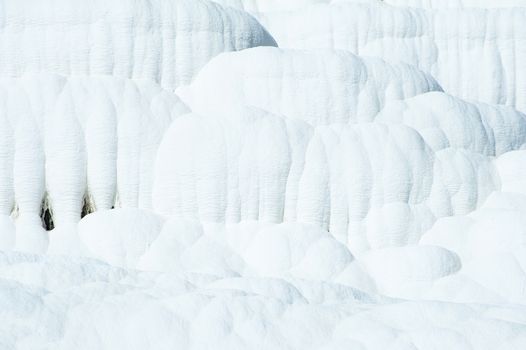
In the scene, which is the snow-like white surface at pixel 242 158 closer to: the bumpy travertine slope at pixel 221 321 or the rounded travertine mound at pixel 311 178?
the rounded travertine mound at pixel 311 178

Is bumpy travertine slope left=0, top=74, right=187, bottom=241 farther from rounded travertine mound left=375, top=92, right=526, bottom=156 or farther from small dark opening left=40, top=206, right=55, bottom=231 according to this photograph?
rounded travertine mound left=375, top=92, right=526, bottom=156

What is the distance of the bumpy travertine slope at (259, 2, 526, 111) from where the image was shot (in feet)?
33.7

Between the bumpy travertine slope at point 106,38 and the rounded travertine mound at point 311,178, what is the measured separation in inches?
40.9

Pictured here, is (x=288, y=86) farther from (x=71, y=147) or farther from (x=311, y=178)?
(x=71, y=147)

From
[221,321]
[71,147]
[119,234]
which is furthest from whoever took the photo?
[71,147]

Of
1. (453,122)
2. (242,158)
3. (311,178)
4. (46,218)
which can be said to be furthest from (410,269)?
(46,218)

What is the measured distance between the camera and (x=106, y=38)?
8.58 meters

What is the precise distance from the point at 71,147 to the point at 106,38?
1.45 metres

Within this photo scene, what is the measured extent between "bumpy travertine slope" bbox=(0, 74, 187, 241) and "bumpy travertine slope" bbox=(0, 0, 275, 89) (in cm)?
43

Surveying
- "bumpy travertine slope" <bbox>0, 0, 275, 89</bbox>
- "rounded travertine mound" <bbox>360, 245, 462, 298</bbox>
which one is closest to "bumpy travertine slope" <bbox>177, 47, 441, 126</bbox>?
"bumpy travertine slope" <bbox>0, 0, 275, 89</bbox>

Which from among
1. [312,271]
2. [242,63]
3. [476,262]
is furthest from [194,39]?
[476,262]

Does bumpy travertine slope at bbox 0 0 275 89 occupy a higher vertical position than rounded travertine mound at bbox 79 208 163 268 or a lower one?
higher

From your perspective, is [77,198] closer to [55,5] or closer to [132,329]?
[55,5]

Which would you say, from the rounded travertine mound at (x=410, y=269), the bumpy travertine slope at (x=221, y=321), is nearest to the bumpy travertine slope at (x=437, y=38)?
the rounded travertine mound at (x=410, y=269)
